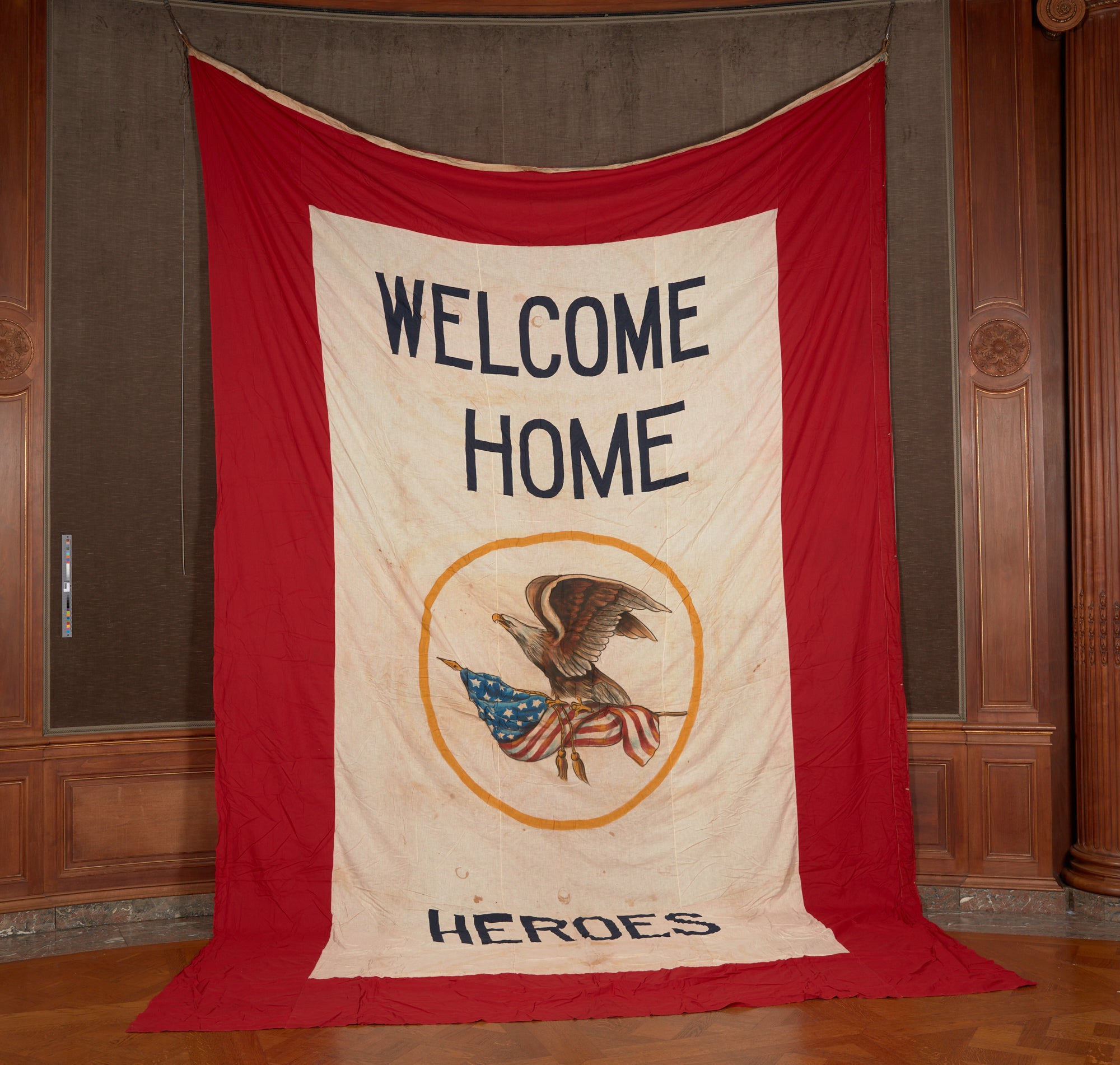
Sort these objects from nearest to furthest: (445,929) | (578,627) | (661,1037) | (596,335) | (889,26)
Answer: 1. (661,1037)
2. (445,929)
3. (578,627)
4. (596,335)
5. (889,26)

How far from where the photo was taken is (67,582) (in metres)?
3.79

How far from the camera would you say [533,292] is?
3.87 m

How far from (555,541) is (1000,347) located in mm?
1977

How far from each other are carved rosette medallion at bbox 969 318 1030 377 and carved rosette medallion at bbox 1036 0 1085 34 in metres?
1.18

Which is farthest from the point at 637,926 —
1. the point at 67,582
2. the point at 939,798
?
the point at 67,582

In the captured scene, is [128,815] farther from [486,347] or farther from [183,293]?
[486,347]

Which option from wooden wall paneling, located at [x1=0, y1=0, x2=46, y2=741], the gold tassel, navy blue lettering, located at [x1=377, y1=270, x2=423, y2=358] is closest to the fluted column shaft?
the gold tassel

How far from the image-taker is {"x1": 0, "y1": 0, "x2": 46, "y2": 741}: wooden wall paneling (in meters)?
3.73

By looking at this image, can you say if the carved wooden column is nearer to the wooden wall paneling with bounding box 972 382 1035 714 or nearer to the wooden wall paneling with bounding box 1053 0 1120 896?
the wooden wall paneling with bounding box 1053 0 1120 896

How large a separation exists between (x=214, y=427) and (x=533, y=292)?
1378mm

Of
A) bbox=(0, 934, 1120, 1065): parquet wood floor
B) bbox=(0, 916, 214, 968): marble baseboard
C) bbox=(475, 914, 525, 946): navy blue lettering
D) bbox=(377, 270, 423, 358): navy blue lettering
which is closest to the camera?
bbox=(0, 934, 1120, 1065): parquet wood floor

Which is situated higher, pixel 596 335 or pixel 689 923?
pixel 596 335

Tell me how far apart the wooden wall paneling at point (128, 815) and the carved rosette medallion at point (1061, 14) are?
445 centimetres

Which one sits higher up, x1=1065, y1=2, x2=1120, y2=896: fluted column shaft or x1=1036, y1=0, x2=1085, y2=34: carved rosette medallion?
x1=1036, y1=0, x2=1085, y2=34: carved rosette medallion
